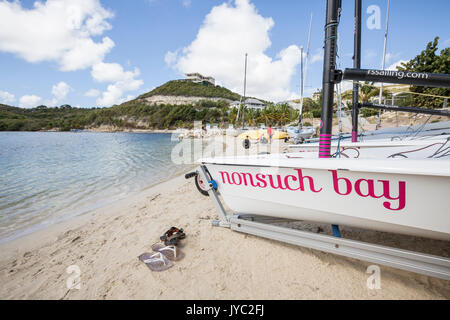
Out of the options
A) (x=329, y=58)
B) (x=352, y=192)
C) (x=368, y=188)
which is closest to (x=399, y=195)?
(x=368, y=188)

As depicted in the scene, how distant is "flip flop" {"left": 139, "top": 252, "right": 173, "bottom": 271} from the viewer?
2.33m

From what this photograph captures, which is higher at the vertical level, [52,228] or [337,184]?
[337,184]

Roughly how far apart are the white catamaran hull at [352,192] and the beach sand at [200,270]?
0.53 meters

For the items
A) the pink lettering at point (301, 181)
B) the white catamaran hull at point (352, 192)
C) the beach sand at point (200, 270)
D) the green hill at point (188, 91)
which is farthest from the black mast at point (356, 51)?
the green hill at point (188, 91)

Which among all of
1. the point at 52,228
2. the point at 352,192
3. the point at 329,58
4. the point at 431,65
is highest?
the point at 431,65

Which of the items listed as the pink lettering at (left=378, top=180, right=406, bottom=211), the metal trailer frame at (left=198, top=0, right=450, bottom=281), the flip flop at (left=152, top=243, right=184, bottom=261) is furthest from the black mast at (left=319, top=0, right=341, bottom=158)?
the flip flop at (left=152, top=243, right=184, bottom=261)

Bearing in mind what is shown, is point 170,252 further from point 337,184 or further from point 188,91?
point 188,91

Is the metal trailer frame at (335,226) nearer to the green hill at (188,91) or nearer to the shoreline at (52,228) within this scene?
the shoreline at (52,228)

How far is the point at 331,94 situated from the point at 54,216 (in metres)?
6.17

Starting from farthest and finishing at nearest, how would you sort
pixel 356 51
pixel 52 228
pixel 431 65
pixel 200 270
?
pixel 431 65 → pixel 356 51 → pixel 52 228 → pixel 200 270

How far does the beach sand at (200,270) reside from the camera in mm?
1954

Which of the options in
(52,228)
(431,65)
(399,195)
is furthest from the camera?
(431,65)

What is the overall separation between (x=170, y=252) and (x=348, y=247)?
84.0 inches

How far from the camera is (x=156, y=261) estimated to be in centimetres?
244
